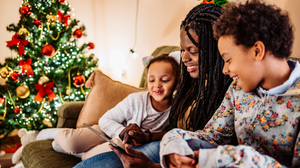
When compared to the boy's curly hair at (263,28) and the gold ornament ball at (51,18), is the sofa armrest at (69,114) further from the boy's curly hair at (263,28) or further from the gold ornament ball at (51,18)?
the boy's curly hair at (263,28)

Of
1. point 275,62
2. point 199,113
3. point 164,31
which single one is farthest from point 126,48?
point 275,62

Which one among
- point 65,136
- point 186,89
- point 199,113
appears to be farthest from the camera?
point 65,136

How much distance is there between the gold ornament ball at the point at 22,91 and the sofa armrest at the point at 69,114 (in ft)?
1.96

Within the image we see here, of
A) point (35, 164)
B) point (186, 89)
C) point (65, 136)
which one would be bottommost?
point (35, 164)

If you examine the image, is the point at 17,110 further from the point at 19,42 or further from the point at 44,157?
the point at 44,157

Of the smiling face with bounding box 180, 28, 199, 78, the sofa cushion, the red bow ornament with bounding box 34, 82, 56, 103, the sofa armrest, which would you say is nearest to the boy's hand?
the smiling face with bounding box 180, 28, 199, 78

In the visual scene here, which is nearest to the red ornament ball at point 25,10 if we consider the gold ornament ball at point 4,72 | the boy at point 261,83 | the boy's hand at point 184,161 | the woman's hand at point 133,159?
the gold ornament ball at point 4,72

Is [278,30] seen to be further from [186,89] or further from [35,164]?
[35,164]

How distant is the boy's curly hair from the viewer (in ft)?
2.15

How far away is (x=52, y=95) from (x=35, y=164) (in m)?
0.94

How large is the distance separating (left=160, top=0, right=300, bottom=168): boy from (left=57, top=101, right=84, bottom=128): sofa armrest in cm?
112

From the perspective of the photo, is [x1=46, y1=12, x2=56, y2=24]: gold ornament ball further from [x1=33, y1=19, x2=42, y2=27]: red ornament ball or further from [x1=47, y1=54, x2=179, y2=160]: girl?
[x1=47, y1=54, x2=179, y2=160]: girl

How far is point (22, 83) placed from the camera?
6.94 feet

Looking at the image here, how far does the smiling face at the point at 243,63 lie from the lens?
682mm
